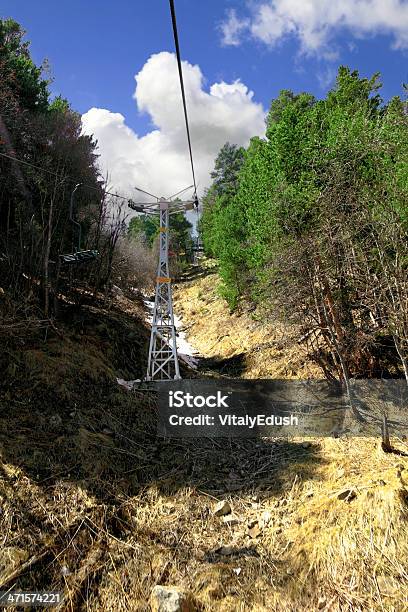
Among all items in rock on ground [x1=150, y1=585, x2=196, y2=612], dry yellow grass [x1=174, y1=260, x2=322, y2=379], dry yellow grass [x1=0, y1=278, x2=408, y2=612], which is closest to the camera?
rock on ground [x1=150, y1=585, x2=196, y2=612]

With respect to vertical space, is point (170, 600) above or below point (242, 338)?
below

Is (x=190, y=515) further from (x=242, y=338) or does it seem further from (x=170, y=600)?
(x=242, y=338)

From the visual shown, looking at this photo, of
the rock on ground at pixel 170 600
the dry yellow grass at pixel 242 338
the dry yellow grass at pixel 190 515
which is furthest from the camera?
the dry yellow grass at pixel 242 338

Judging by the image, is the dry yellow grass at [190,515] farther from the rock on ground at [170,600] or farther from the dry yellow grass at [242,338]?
the dry yellow grass at [242,338]

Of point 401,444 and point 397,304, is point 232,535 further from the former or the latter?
point 397,304

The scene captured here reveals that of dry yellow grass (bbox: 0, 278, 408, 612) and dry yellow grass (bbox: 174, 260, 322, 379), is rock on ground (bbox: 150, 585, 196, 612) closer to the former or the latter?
dry yellow grass (bbox: 0, 278, 408, 612)

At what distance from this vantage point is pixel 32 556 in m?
4.30

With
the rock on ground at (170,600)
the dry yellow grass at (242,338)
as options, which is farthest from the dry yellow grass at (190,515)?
the dry yellow grass at (242,338)

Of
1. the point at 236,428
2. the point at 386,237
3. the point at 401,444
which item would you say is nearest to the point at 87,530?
the point at 236,428

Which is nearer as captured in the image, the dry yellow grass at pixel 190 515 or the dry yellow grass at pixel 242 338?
the dry yellow grass at pixel 190 515

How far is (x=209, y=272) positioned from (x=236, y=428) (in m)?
30.3

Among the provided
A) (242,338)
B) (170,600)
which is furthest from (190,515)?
→ (242,338)

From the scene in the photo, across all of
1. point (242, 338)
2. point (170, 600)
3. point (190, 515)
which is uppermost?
point (242, 338)

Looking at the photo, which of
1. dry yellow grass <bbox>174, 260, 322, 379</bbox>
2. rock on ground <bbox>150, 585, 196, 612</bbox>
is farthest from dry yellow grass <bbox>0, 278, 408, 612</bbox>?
dry yellow grass <bbox>174, 260, 322, 379</bbox>
